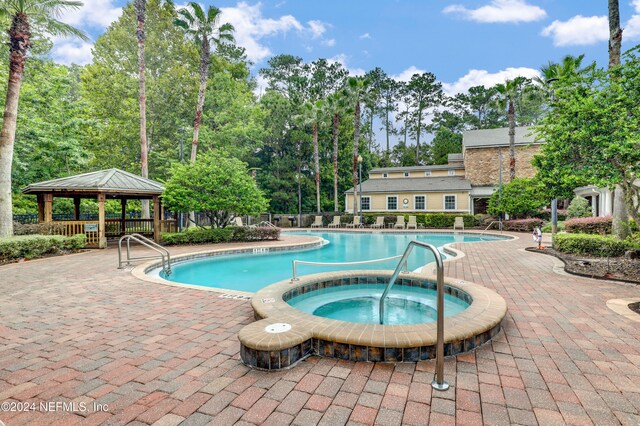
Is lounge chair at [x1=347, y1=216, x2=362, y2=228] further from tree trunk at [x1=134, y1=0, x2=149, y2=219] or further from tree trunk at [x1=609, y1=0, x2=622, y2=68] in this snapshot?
tree trunk at [x1=609, y1=0, x2=622, y2=68]

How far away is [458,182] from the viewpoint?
2684cm

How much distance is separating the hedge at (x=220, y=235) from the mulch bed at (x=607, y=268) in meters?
11.5

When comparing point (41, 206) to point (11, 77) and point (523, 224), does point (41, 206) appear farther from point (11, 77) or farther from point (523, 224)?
point (523, 224)

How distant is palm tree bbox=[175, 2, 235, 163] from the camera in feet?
60.5

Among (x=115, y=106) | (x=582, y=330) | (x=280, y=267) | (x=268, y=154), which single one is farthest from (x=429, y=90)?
(x=582, y=330)

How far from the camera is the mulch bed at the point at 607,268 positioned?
6570 mm

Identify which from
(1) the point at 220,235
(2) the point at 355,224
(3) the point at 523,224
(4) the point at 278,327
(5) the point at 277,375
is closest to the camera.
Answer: (5) the point at 277,375

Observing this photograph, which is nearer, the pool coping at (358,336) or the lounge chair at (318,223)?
the pool coping at (358,336)

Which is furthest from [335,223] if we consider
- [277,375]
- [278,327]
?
[277,375]

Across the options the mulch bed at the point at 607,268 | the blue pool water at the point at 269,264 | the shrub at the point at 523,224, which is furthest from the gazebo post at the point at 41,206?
the shrub at the point at 523,224

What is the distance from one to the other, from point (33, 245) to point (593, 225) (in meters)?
19.9

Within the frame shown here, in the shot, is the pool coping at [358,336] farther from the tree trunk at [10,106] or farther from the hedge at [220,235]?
the tree trunk at [10,106]

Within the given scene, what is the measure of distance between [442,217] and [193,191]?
1790cm

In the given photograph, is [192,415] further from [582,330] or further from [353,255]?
[353,255]
